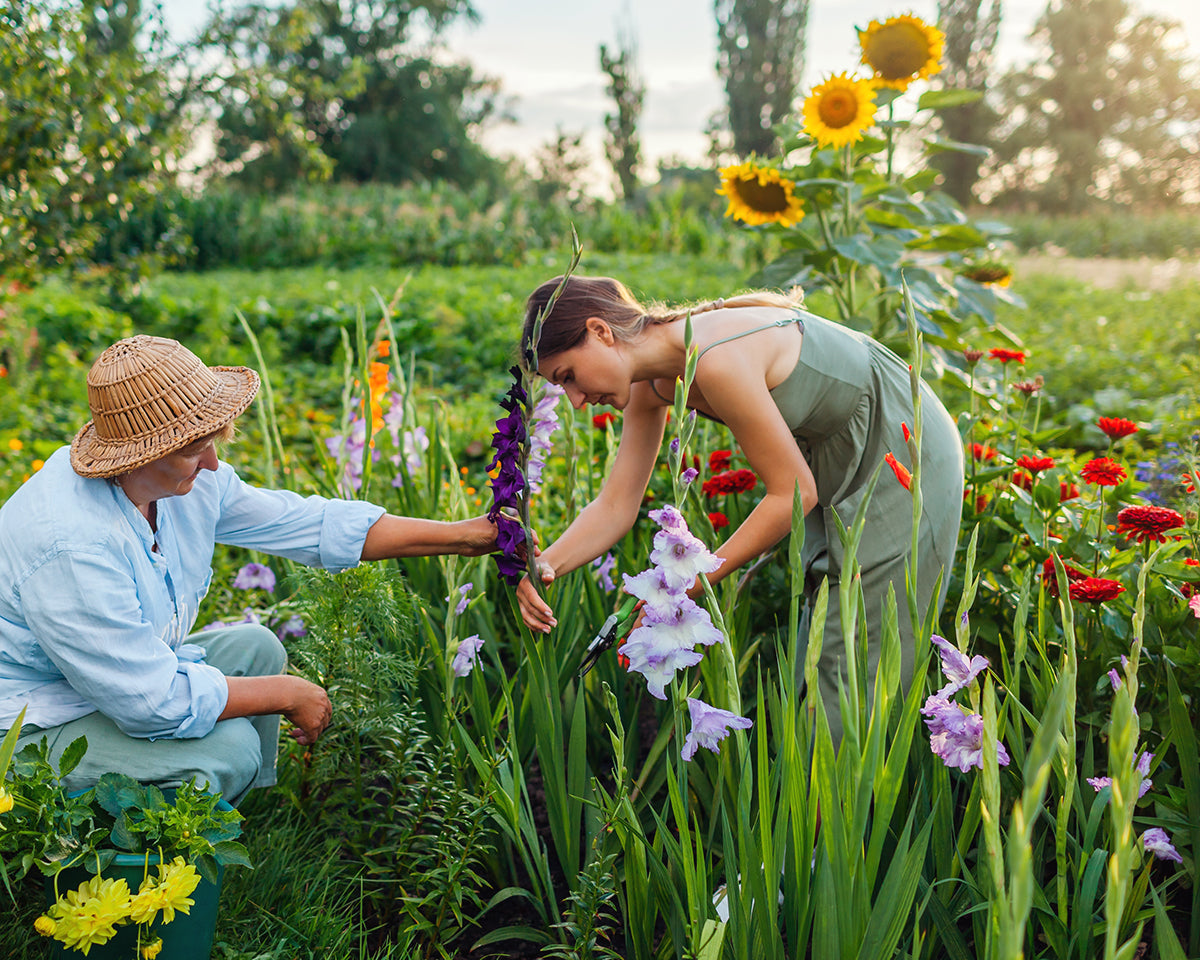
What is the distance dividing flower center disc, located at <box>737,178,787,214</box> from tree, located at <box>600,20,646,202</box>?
70.0ft

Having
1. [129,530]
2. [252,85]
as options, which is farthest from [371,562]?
[252,85]

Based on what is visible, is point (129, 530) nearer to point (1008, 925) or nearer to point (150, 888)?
point (150, 888)

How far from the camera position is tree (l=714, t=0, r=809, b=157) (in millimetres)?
24250

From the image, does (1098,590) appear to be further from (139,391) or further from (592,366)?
(139,391)

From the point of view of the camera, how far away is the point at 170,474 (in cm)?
157

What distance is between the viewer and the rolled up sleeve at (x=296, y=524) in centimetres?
184

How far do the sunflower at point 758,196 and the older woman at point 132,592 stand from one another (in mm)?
1720

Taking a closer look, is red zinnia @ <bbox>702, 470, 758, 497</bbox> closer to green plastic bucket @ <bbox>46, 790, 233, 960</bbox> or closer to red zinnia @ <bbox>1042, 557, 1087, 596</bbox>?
red zinnia @ <bbox>1042, 557, 1087, 596</bbox>

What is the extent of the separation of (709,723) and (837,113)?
228 cm

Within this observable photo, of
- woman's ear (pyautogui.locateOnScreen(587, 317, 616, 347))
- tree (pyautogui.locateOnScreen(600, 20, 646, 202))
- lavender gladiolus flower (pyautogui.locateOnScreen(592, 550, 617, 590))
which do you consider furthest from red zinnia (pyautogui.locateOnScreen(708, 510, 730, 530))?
tree (pyautogui.locateOnScreen(600, 20, 646, 202))

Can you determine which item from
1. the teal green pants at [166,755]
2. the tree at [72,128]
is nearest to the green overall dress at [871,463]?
the teal green pants at [166,755]

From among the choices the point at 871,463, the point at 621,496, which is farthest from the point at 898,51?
the point at 621,496

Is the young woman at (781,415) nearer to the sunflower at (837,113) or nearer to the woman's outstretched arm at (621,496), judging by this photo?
the woman's outstretched arm at (621,496)

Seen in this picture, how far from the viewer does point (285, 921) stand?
63.3 inches
